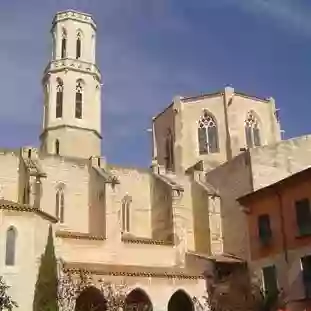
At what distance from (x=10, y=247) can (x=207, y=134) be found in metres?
21.5

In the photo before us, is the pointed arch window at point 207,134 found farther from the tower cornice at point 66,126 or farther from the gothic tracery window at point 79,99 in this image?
the gothic tracery window at point 79,99

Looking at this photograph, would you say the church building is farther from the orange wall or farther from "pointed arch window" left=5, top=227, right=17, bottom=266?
the orange wall

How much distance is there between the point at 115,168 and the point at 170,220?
5.35 meters

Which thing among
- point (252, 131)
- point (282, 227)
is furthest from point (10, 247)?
point (252, 131)

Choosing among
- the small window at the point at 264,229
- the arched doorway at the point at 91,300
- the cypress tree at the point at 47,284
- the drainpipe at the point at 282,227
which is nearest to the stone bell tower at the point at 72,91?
the arched doorway at the point at 91,300

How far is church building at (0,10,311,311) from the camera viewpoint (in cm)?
2755

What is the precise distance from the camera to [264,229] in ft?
86.8

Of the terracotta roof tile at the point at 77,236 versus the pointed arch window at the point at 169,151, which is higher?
the pointed arch window at the point at 169,151

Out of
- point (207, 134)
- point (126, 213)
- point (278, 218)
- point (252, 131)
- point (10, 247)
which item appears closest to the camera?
point (10, 247)

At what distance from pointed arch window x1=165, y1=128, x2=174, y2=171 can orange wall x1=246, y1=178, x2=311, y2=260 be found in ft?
51.6

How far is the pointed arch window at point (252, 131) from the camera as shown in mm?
41375

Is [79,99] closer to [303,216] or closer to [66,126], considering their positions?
[66,126]

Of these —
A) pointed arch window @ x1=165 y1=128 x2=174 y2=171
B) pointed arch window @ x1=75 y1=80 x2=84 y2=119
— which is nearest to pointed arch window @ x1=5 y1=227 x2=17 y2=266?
pointed arch window @ x1=75 y1=80 x2=84 y2=119

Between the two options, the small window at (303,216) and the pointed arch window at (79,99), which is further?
the pointed arch window at (79,99)
